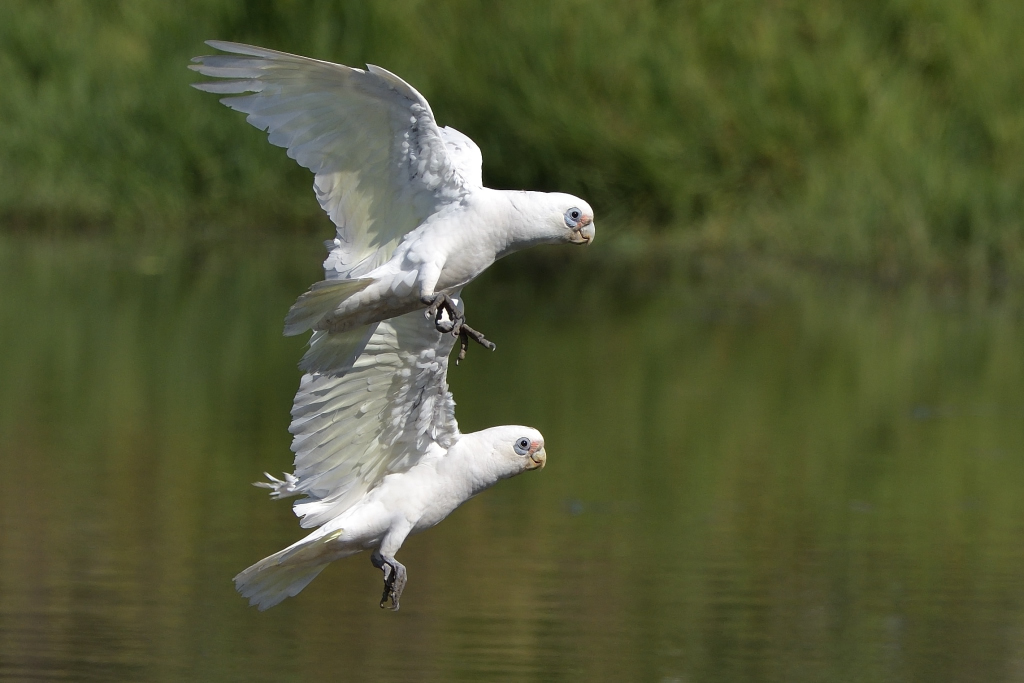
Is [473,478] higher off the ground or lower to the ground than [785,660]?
higher

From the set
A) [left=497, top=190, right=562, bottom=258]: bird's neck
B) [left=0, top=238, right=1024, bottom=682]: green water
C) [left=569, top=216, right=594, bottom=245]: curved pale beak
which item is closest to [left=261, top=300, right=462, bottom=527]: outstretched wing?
[left=497, top=190, right=562, bottom=258]: bird's neck

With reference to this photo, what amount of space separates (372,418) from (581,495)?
12.9 ft

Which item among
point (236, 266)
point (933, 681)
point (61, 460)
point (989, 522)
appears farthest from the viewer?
point (236, 266)

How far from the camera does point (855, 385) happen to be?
13383 millimetres

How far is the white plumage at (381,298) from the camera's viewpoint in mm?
5906

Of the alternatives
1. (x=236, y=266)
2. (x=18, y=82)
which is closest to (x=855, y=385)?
(x=236, y=266)

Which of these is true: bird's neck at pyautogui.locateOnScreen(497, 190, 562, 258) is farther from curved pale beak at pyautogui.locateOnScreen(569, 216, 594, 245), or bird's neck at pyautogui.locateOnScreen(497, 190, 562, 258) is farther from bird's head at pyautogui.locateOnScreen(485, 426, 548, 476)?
bird's head at pyautogui.locateOnScreen(485, 426, 548, 476)

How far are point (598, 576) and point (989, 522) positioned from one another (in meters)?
2.47

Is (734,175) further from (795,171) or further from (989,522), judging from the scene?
(989,522)

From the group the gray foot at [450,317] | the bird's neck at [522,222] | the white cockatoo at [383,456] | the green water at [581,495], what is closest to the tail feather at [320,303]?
the gray foot at [450,317]

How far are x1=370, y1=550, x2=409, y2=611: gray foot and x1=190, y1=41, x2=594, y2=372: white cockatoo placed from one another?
0.69 m

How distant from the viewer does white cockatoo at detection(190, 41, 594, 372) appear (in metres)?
5.83

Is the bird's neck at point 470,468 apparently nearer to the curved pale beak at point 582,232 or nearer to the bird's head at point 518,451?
the bird's head at point 518,451

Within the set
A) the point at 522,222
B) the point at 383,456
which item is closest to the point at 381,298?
the point at 522,222
